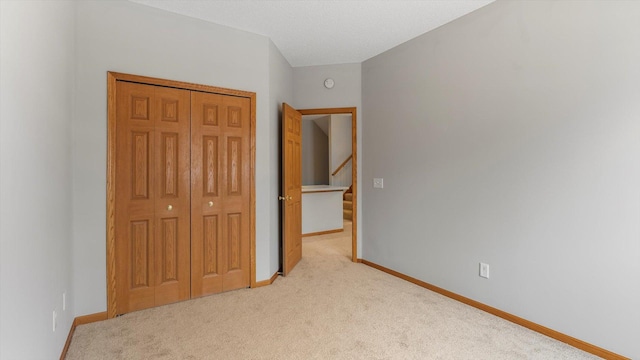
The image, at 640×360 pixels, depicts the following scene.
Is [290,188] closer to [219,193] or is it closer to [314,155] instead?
[219,193]

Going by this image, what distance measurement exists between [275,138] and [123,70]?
5.03 feet

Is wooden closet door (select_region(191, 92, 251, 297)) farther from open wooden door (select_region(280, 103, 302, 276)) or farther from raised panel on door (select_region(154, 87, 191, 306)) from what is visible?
open wooden door (select_region(280, 103, 302, 276))

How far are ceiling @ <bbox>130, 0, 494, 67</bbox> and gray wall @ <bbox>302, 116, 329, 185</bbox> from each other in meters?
4.95

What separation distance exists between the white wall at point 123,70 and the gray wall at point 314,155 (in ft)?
17.3

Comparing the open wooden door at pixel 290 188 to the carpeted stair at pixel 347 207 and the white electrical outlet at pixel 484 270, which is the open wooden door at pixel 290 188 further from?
the carpeted stair at pixel 347 207

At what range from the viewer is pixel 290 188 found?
364 centimetres

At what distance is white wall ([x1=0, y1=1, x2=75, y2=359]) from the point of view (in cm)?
114

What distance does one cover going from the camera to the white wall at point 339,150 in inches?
319

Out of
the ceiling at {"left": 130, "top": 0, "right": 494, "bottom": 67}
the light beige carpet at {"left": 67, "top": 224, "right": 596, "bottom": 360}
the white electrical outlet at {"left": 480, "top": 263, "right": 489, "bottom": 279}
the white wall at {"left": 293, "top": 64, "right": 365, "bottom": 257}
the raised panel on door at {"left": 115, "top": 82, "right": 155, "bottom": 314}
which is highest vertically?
the ceiling at {"left": 130, "top": 0, "right": 494, "bottom": 67}

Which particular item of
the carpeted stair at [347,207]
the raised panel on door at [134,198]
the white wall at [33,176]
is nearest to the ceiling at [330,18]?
the raised panel on door at [134,198]

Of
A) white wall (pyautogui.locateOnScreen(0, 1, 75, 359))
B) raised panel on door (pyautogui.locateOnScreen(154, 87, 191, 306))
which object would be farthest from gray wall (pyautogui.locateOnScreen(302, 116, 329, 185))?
white wall (pyautogui.locateOnScreen(0, 1, 75, 359))

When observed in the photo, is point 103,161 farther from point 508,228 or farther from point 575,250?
point 575,250

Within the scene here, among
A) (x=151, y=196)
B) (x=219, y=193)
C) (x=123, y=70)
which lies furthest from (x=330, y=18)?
(x=151, y=196)

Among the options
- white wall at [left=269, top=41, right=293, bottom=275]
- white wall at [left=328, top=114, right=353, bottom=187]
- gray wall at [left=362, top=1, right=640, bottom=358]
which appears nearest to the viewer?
gray wall at [left=362, top=1, right=640, bottom=358]
